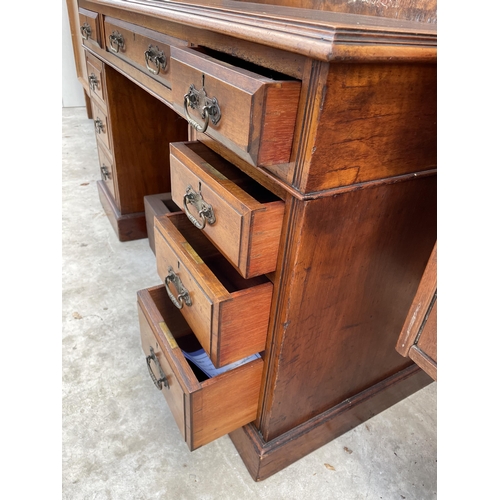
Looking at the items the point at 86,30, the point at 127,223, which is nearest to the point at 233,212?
the point at 127,223

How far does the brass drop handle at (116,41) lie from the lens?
1.16 m

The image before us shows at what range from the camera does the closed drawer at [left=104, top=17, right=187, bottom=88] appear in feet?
2.91

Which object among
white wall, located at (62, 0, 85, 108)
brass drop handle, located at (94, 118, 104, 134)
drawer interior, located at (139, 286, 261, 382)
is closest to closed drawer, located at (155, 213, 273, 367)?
drawer interior, located at (139, 286, 261, 382)

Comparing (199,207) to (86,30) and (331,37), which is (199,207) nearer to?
(331,37)

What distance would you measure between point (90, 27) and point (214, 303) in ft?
4.40

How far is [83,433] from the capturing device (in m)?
1.01

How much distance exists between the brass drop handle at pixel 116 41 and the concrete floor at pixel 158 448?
86 centimetres

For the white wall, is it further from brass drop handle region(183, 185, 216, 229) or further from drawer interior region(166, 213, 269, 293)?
brass drop handle region(183, 185, 216, 229)

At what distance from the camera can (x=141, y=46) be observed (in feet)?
3.32

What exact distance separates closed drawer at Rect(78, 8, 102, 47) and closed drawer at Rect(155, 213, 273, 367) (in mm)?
917

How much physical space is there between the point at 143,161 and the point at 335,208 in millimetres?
1256

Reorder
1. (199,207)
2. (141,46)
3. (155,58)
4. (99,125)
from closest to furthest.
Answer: (199,207)
(155,58)
(141,46)
(99,125)
